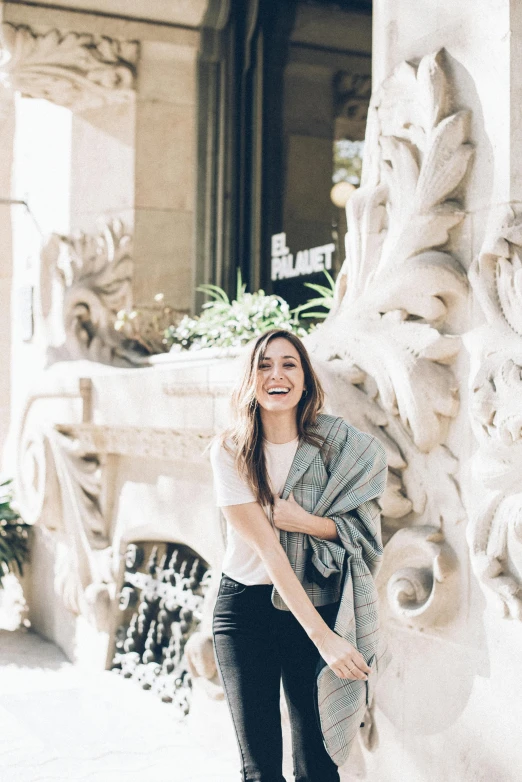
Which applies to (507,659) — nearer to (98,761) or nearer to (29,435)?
(98,761)

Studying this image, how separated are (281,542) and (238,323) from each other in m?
3.18

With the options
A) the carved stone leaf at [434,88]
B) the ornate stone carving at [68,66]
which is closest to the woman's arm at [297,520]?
the carved stone leaf at [434,88]

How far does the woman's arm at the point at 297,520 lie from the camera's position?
3.02 metres

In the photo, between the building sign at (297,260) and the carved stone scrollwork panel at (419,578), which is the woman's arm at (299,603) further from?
the building sign at (297,260)

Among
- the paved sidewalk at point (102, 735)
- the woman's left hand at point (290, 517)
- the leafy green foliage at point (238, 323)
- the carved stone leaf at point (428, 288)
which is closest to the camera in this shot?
the woman's left hand at point (290, 517)

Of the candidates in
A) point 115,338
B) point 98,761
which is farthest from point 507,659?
point 115,338

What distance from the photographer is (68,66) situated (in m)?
7.28

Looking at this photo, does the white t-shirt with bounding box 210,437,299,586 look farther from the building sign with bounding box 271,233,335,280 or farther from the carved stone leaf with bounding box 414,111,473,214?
the building sign with bounding box 271,233,335,280

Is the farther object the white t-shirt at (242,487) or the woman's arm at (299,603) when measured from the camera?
the white t-shirt at (242,487)

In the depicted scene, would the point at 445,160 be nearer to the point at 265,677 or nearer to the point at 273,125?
the point at 265,677

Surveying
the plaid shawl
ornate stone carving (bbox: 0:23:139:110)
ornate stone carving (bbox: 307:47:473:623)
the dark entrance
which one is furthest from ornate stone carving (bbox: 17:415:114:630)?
the plaid shawl

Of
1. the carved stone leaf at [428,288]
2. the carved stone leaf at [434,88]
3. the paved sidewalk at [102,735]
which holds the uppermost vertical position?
the carved stone leaf at [434,88]

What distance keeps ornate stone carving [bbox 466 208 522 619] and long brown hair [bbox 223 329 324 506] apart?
2.27 ft

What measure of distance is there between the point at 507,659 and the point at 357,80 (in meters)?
4.74
